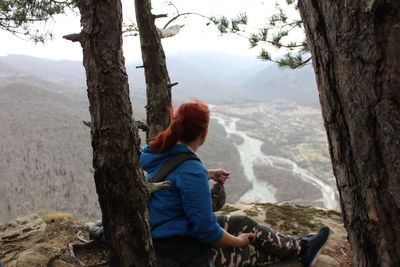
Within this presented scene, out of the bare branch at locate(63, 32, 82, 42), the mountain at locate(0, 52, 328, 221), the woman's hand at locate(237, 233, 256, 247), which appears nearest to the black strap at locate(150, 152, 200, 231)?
the woman's hand at locate(237, 233, 256, 247)

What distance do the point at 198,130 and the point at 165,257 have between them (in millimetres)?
737

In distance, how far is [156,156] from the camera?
195 centimetres

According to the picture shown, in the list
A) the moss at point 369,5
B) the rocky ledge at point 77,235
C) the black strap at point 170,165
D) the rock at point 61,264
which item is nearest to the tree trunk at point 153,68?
the rocky ledge at point 77,235

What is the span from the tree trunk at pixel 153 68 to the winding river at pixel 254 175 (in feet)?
115

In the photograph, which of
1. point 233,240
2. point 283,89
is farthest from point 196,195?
point 283,89

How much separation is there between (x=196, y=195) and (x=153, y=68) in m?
2.29

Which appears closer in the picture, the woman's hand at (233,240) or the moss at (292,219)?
the woman's hand at (233,240)

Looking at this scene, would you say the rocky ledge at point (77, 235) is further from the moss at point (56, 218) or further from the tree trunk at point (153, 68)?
the tree trunk at point (153, 68)

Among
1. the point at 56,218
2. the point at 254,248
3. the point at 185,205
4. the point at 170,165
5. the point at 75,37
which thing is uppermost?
the point at 75,37

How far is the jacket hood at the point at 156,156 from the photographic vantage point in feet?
6.15

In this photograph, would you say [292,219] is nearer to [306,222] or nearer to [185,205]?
[306,222]

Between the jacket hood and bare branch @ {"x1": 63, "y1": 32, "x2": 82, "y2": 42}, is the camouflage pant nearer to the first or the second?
the jacket hood

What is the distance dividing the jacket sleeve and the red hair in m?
0.18

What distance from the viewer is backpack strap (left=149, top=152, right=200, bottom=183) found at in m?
1.81
